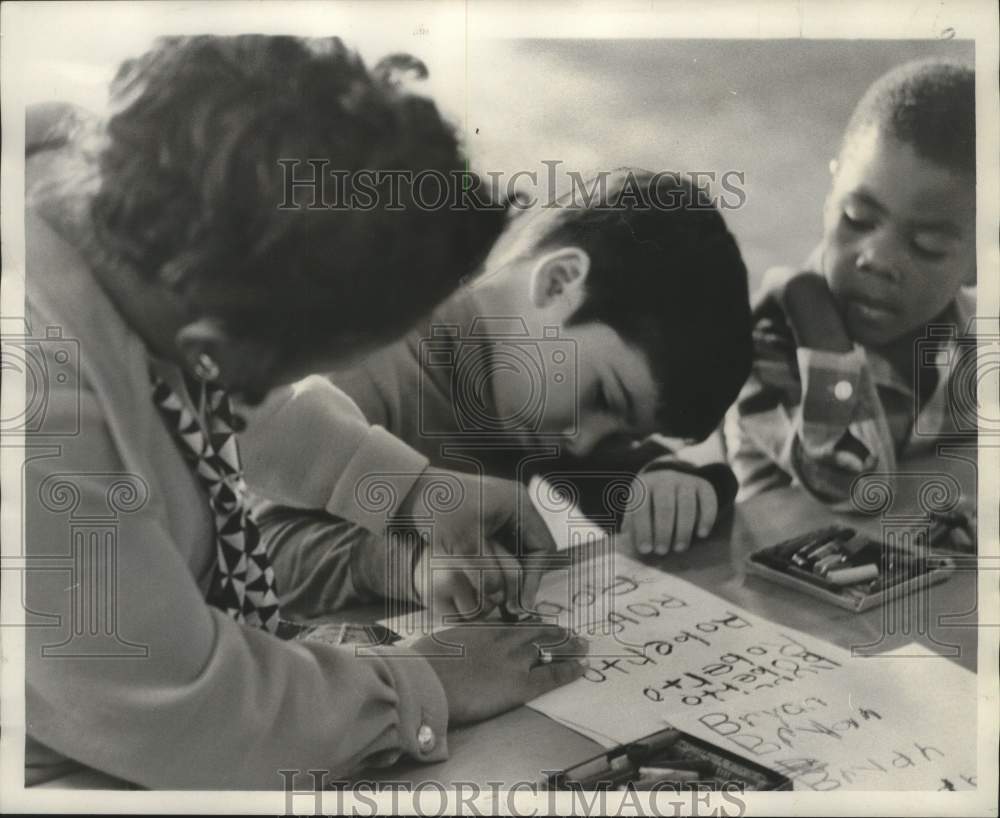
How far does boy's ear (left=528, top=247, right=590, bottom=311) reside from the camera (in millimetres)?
1319

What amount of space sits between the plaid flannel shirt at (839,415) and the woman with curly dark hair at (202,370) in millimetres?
410

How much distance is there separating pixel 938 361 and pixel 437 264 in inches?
25.6

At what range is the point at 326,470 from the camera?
131 cm

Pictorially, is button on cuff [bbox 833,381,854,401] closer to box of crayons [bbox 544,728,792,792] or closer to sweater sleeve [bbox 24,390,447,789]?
box of crayons [bbox 544,728,792,792]

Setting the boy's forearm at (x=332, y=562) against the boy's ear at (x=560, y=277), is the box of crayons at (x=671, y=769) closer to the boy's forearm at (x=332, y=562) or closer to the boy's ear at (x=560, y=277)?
the boy's forearm at (x=332, y=562)

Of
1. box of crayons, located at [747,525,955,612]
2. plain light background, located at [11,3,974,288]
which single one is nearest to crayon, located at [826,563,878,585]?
box of crayons, located at [747,525,955,612]

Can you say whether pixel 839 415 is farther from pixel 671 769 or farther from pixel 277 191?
pixel 277 191

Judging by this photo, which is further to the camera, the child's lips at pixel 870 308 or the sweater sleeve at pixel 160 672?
the child's lips at pixel 870 308

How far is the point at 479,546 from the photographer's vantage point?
4.34ft

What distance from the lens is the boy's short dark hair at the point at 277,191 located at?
1.25 m

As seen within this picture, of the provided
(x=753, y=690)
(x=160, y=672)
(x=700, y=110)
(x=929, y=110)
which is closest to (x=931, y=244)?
(x=929, y=110)

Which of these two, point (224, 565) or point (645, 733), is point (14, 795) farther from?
point (645, 733)

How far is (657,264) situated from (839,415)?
0.31m

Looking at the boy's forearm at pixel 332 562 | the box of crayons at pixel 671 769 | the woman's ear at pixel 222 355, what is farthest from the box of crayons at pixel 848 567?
the woman's ear at pixel 222 355
